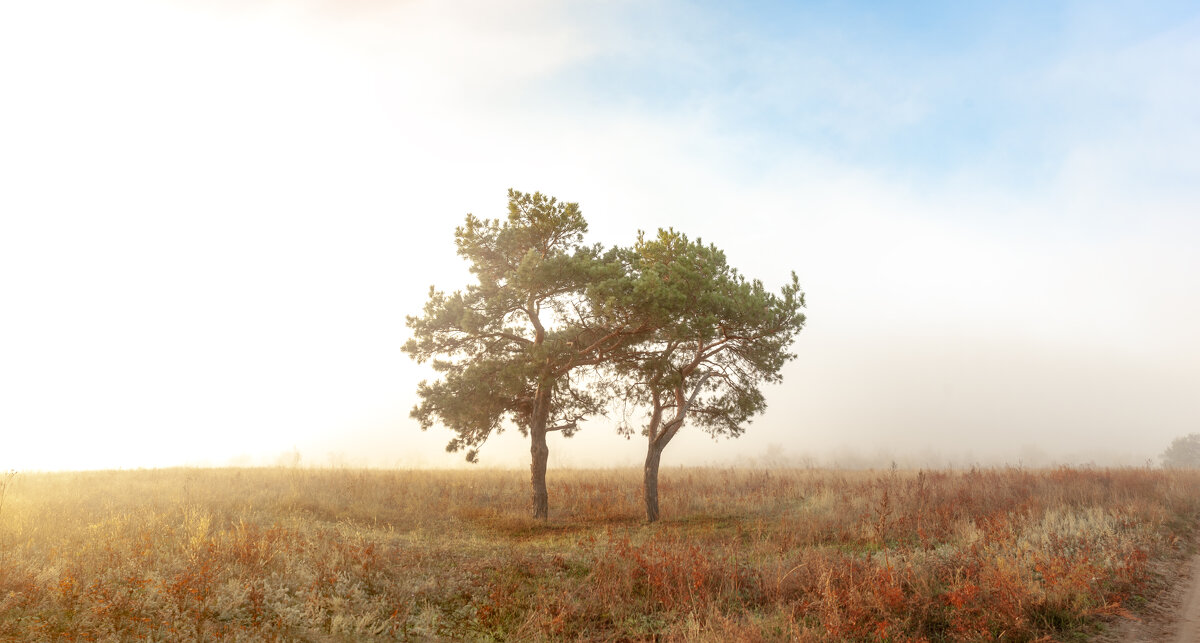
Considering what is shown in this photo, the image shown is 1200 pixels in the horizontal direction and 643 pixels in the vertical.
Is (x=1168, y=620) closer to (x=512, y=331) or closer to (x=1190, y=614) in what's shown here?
(x=1190, y=614)

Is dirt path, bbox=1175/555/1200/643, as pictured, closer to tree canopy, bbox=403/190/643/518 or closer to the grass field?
the grass field

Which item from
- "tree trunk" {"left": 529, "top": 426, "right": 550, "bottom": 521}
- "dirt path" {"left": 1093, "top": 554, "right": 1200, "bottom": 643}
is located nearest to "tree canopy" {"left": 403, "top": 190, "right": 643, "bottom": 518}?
"tree trunk" {"left": 529, "top": 426, "right": 550, "bottom": 521}

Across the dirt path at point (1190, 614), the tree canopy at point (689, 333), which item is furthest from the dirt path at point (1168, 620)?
the tree canopy at point (689, 333)

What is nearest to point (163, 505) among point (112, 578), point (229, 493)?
point (229, 493)

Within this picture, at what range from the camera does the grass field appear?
7152 millimetres

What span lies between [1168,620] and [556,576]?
8.88 metres

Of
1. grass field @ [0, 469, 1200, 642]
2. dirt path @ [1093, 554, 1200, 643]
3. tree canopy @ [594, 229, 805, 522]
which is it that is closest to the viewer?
grass field @ [0, 469, 1200, 642]

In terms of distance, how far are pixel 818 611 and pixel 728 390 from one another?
12246 mm

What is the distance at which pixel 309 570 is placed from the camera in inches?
338

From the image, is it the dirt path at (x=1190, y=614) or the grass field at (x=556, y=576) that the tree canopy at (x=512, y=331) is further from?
the dirt path at (x=1190, y=614)

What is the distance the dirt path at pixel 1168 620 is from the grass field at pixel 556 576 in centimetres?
30

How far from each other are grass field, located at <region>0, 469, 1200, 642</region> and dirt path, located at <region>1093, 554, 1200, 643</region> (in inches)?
11.9

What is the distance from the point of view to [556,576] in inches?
372

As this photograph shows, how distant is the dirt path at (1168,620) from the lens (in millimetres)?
7301
